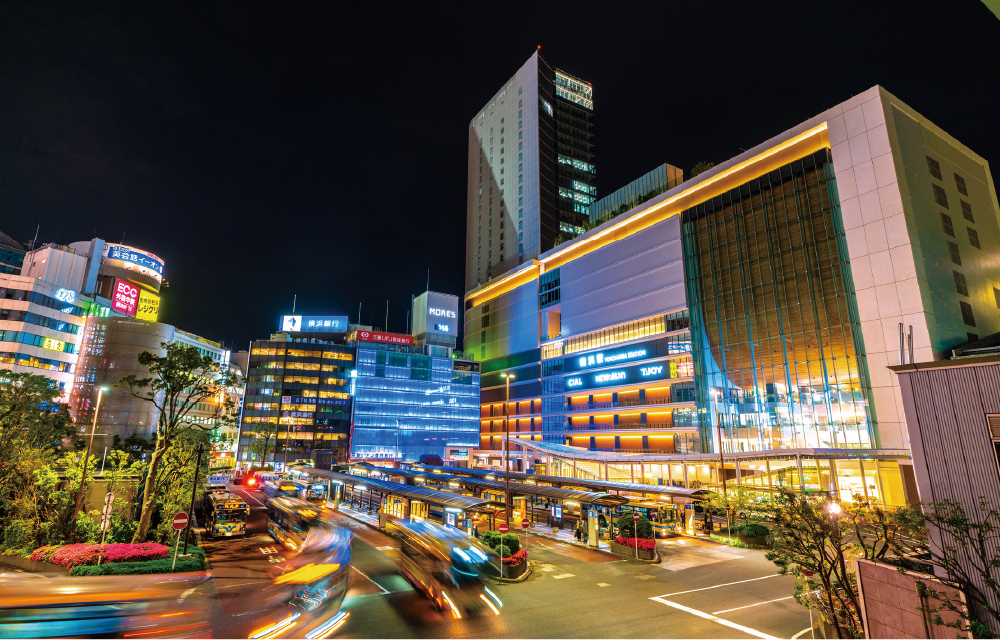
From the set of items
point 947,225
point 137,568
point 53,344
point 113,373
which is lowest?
point 137,568

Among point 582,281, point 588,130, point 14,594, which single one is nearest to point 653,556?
point 14,594

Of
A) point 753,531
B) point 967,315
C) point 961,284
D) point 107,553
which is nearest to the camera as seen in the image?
point 107,553

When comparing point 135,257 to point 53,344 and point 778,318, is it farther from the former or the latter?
point 778,318

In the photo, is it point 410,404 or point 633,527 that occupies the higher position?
point 410,404

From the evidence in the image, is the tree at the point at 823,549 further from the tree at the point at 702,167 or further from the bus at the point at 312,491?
the tree at the point at 702,167

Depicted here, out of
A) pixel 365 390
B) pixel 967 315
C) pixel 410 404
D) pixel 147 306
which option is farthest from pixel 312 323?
pixel 967 315

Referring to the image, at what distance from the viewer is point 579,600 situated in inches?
794

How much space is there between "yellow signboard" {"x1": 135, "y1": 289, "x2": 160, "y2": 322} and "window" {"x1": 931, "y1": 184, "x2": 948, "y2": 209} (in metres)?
141

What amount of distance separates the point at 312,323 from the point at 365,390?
4790 centimetres

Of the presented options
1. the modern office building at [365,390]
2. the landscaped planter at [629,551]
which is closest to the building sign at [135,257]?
the modern office building at [365,390]

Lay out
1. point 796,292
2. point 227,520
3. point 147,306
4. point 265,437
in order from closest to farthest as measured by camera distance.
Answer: point 227,520 → point 796,292 → point 147,306 → point 265,437

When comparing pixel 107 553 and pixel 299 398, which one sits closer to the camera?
pixel 107 553

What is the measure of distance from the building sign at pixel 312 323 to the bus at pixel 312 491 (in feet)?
307

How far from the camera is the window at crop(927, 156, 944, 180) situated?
54.6 metres
